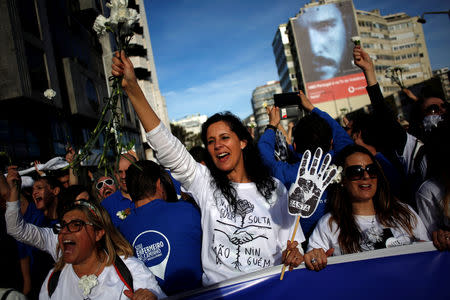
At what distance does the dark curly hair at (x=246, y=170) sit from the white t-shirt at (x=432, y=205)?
3.39 feet

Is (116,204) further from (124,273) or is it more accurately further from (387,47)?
(387,47)

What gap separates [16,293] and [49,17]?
15.5 meters

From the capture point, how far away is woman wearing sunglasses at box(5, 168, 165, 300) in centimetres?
179

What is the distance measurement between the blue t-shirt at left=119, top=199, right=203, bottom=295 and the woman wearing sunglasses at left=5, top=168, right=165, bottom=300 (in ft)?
0.49

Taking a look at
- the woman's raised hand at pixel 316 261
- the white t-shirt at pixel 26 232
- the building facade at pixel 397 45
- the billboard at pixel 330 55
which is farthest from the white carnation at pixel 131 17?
the building facade at pixel 397 45

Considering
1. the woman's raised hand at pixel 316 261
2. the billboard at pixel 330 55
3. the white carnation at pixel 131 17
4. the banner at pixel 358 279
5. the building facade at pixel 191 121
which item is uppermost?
the building facade at pixel 191 121

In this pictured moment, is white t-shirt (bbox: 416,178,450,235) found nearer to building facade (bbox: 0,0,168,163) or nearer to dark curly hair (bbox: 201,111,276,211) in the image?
dark curly hair (bbox: 201,111,276,211)

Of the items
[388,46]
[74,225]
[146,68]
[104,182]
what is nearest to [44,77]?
[104,182]

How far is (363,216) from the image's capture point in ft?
6.92

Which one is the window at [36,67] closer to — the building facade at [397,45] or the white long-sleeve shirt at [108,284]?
the white long-sleeve shirt at [108,284]

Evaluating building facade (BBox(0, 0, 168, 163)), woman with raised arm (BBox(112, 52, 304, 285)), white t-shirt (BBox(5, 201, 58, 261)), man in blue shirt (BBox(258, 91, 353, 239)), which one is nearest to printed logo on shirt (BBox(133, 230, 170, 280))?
→ woman with raised arm (BBox(112, 52, 304, 285))

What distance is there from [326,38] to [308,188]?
58473 millimetres

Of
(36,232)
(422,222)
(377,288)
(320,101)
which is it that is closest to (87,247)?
(36,232)

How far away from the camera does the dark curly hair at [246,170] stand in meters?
1.98
